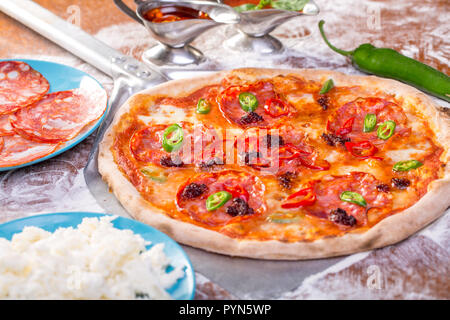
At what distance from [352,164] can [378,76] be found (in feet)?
5.24

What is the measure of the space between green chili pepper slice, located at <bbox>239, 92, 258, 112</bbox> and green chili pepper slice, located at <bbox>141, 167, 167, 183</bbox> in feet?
3.31

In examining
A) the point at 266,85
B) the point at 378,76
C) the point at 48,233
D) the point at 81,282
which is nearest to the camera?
the point at 81,282

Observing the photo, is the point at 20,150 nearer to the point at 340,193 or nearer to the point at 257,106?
the point at 257,106

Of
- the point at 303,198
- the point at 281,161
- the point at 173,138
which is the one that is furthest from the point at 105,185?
the point at 303,198

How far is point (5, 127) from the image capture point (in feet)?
13.4

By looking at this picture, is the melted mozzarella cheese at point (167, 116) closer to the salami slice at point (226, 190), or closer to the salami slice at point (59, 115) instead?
the salami slice at point (59, 115)

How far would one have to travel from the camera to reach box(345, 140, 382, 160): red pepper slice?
3826mm

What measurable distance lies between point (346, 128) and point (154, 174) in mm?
1450

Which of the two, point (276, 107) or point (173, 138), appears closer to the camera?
point (173, 138)

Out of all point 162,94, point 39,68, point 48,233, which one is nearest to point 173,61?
point 162,94

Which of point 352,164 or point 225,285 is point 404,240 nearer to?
point 352,164

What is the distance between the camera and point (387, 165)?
3744mm

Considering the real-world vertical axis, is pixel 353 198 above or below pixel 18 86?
below

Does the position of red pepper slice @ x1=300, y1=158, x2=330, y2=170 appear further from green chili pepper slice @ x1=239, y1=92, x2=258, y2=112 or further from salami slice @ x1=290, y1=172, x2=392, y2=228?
green chili pepper slice @ x1=239, y1=92, x2=258, y2=112
